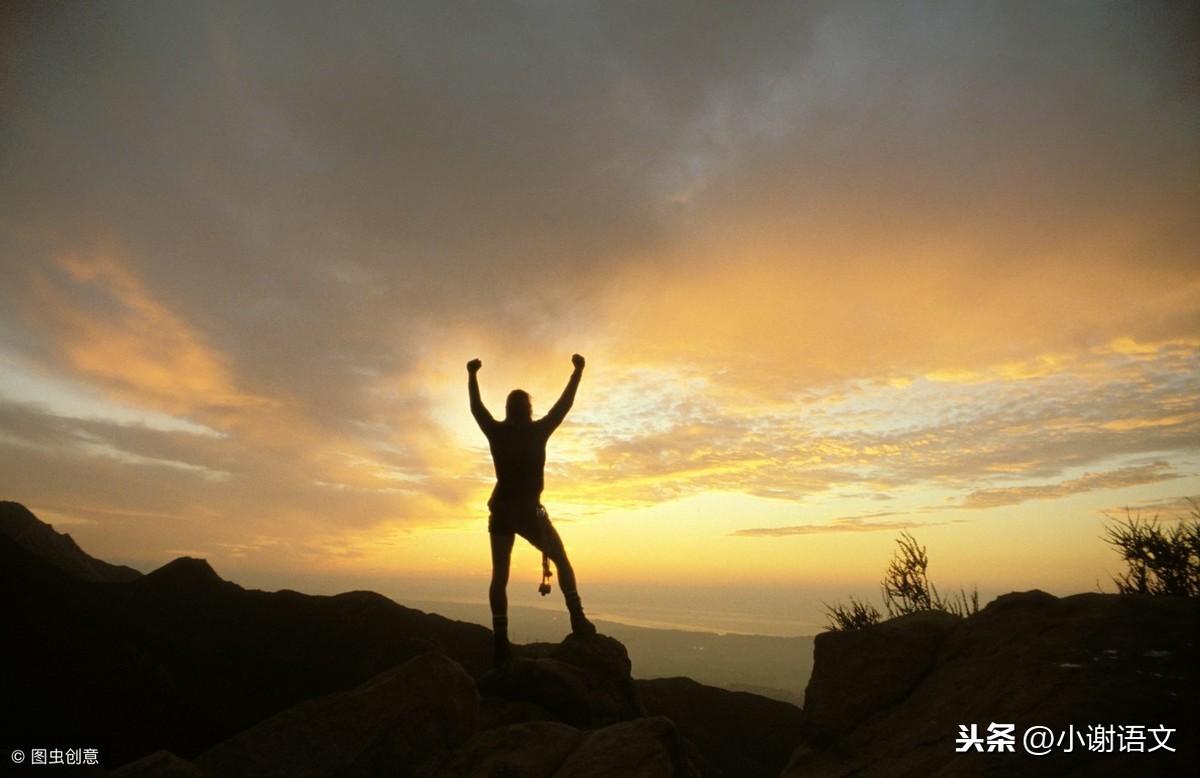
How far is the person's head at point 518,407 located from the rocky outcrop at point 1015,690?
450 cm

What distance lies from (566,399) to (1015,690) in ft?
18.2

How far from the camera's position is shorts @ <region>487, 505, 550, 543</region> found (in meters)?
7.36

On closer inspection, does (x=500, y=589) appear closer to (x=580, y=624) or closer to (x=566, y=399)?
(x=580, y=624)

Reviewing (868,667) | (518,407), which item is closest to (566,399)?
(518,407)

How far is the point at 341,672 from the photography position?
36.7 ft

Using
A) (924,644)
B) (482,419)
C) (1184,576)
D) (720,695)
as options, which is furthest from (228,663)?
(1184,576)

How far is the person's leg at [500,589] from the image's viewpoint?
7.20 m

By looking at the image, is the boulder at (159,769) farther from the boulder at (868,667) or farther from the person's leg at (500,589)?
the boulder at (868,667)

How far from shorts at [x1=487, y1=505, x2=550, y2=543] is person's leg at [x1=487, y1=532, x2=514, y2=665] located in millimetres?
94

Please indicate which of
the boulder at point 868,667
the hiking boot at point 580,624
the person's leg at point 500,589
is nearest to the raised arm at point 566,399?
the person's leg at point 500,589

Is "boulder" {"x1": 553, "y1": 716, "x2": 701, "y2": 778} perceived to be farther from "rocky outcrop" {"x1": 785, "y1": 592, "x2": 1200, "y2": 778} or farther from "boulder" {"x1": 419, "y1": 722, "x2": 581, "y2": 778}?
"rocky outcrop" {"x1": 785, "y1": 592, "x2": 1200, "y2": 778}

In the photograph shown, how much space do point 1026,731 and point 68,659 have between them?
13.5m

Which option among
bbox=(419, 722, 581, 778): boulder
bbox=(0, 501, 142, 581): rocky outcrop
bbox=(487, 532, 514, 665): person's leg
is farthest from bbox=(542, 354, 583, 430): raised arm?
bbox=(0, 501, 142, 581): rocky outcrop

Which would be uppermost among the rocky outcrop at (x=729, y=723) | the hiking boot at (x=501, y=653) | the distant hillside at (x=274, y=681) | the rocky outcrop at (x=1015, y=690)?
the rocky outcrop at (x=1015, y=690)
